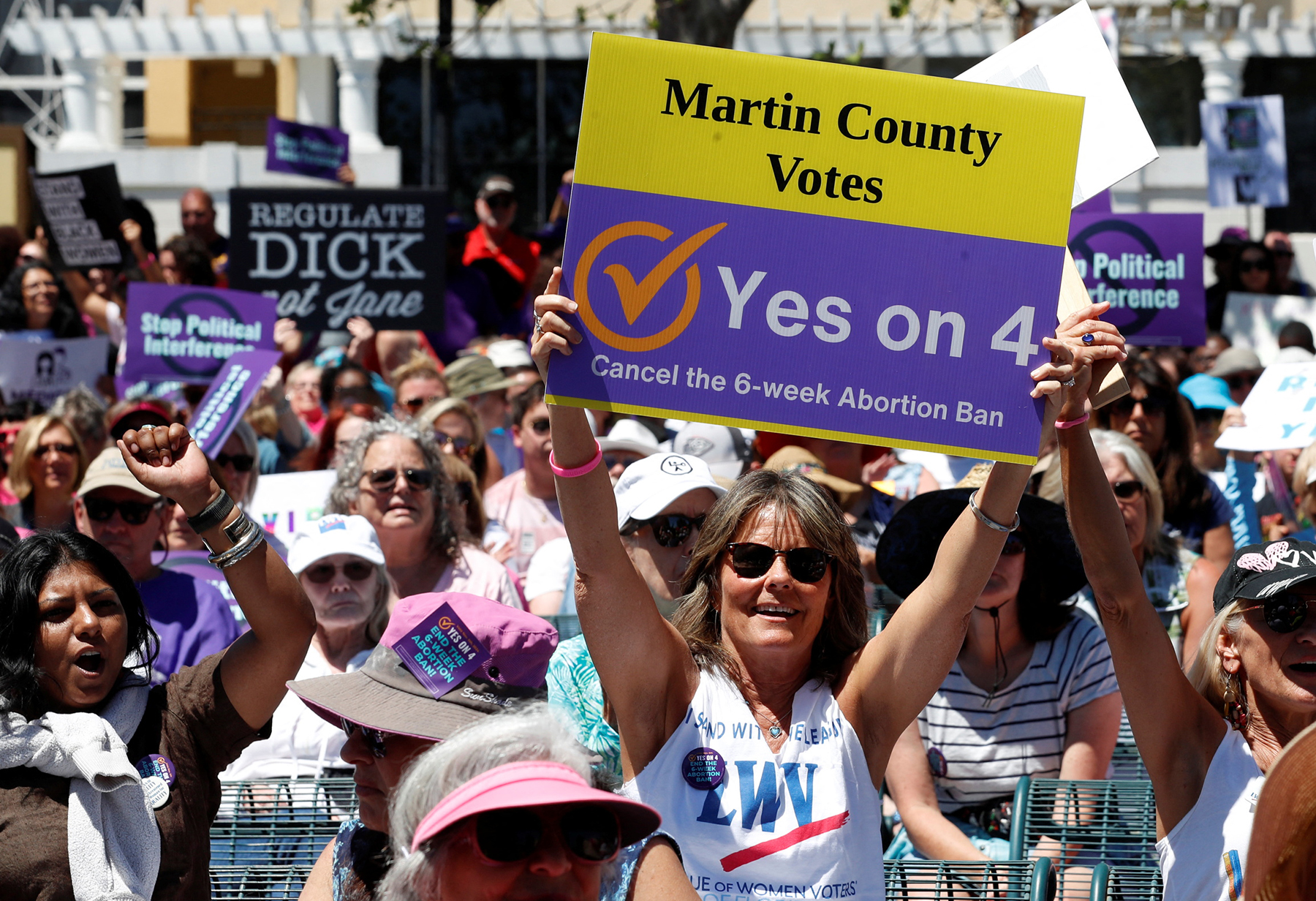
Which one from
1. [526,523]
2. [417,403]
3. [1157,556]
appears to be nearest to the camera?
[1157,556]

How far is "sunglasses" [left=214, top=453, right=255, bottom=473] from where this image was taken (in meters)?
6.56

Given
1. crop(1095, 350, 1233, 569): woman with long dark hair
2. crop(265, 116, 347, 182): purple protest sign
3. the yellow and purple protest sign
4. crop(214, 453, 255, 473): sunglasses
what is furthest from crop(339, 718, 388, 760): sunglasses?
crop(265, 116, 347, 182): purple protest sign

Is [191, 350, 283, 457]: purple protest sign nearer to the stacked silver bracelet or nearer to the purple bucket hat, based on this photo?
the stacked silver bracelet

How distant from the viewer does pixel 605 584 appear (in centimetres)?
313

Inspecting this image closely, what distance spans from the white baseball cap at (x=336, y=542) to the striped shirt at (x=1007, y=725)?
1.84 m

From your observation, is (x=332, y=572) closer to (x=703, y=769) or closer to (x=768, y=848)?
(x=703, y=769)

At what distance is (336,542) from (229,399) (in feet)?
6.22

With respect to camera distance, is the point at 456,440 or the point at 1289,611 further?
the point at 456,440

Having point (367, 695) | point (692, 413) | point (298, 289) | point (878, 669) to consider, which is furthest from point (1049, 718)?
point (298, 289)

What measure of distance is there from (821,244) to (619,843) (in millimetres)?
1378

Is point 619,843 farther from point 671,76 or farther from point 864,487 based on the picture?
point 864,487

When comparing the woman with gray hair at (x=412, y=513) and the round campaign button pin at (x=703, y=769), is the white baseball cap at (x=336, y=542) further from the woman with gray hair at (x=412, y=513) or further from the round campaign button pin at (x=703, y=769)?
the round campaign button pin at (x=703, y=769)

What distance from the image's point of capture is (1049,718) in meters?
4.48

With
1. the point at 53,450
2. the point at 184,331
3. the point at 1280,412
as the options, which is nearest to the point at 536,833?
the point at 1280,412
